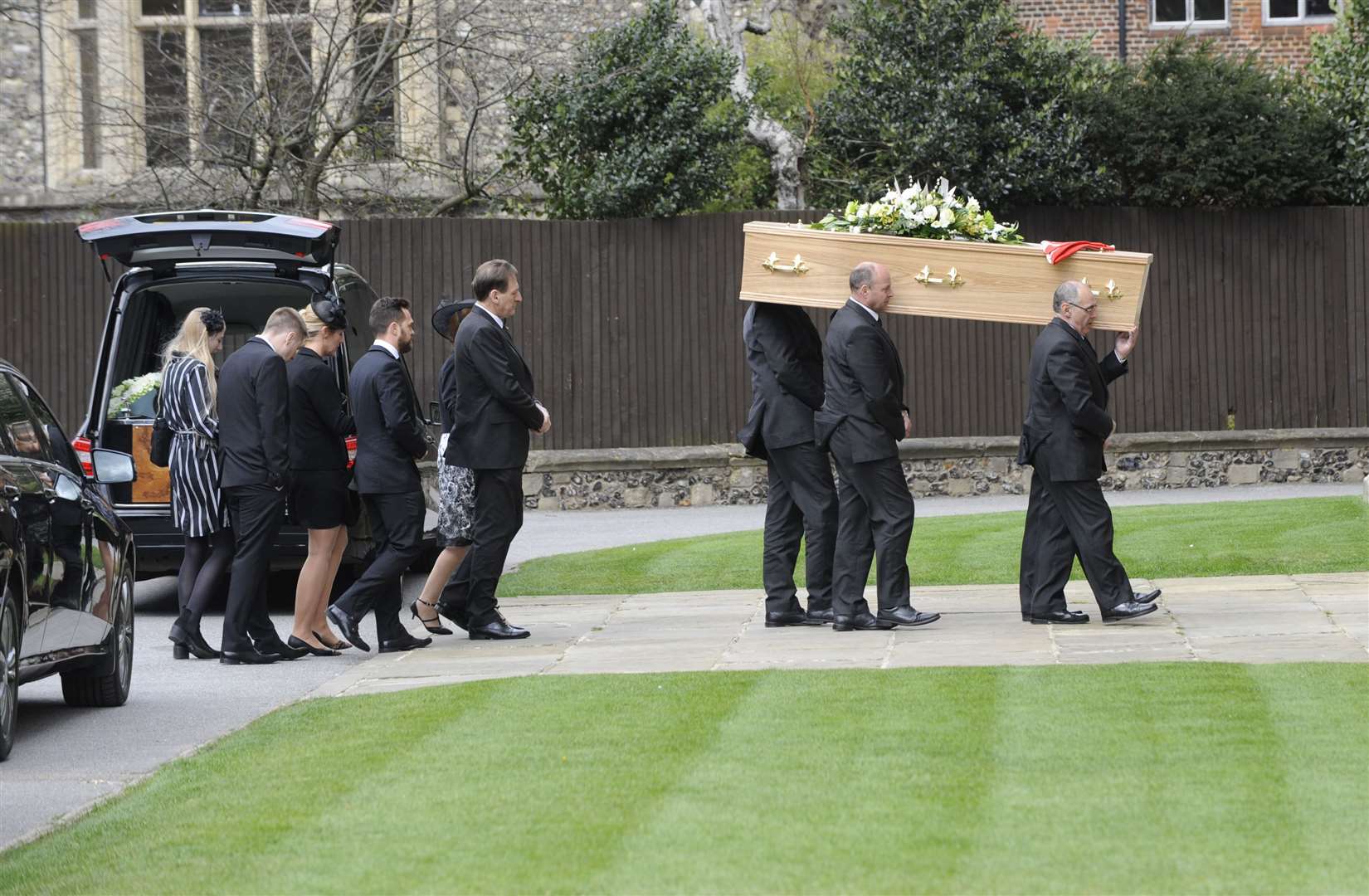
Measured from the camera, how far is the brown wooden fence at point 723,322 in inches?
735

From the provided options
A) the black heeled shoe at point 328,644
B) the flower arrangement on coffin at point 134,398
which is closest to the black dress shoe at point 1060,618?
the black heeled shoe at point 328,644

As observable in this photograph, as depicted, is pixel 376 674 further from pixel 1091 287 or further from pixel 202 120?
pixel 202 120

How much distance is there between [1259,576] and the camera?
460 inches

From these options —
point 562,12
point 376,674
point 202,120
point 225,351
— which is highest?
point 562,12

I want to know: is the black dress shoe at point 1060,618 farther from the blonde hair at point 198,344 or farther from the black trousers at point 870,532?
the blonde hair at point 198,344

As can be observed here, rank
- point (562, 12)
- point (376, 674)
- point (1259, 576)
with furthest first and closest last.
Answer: point (562, 12) < point (1259, 576) < point (376, 674)

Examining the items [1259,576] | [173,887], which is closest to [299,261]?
[1259,576]

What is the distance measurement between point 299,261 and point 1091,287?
5031 millimetres

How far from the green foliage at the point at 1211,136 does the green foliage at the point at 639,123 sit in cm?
397

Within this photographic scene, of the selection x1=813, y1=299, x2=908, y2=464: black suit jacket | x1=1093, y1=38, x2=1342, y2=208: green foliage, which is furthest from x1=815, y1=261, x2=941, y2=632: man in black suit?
x1=1093, y1=38, x2=1342, y2=208: green foliage

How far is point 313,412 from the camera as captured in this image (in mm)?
9875

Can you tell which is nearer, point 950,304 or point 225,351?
point 950,304

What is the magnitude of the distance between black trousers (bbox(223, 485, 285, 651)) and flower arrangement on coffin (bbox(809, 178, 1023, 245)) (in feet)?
11.6

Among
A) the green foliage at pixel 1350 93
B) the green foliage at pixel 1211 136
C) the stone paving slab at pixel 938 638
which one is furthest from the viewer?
the green foliage at pixel 1350 93
